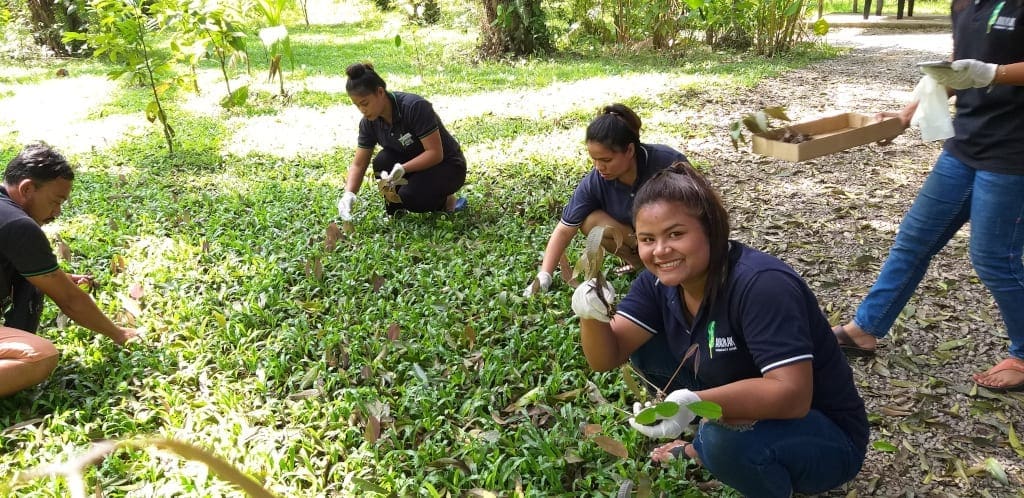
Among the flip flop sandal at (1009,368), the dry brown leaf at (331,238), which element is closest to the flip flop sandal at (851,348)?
the flip flop sandal at (1009,368)

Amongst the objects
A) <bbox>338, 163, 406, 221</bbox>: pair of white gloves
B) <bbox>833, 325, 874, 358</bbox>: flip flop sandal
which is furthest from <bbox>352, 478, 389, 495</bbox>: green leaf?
<bbox>338, 163, 406, 221</bbox>: pair of white gloves

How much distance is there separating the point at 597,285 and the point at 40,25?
13931 millimetres

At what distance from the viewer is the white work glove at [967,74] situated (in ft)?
6.28

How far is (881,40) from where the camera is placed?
33.7 ft

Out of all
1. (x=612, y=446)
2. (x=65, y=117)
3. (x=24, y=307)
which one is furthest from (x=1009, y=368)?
(x=65, y=117)

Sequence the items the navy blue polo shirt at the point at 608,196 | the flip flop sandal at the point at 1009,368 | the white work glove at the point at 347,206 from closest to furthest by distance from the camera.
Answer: the flip flop sandal at the point at 1009,368
the navy blue polo shirt at the point at 608,196
the white work glove at the point at 347,206

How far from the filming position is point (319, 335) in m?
2.89

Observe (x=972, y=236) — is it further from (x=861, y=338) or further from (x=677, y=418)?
(x=677, y=418)

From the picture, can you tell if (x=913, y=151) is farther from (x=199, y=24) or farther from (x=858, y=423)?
(x=199, y=24)

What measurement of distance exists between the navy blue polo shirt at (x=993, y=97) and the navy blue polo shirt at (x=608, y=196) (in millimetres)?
1002

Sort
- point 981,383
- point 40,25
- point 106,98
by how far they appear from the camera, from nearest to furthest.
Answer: point 981,383
point 106,98
point 40,25

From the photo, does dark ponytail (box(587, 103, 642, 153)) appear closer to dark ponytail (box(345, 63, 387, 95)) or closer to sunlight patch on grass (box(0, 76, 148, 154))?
dark ponytail (box(345, 63, 387, 95))

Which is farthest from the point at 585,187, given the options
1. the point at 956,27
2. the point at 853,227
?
the point at 853,227

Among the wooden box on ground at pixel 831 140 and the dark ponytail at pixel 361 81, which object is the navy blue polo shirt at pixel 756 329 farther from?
the dark ponytail at pixel 361 81
